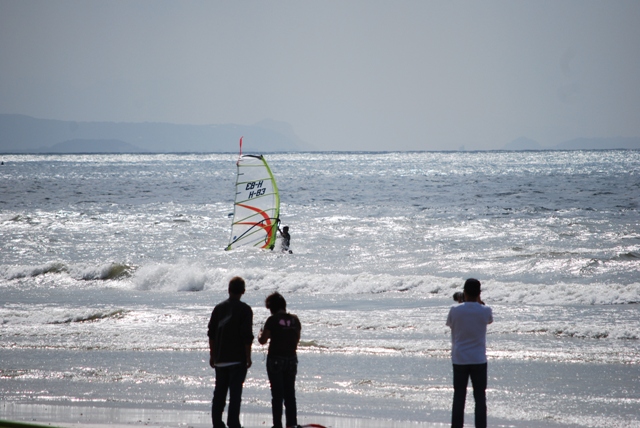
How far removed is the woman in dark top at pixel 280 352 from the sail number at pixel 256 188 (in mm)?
8768

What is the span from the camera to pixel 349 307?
43.0 feet

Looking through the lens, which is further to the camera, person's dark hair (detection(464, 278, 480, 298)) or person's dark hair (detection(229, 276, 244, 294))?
person's dark hair (detection(229, 276, 244, 294))

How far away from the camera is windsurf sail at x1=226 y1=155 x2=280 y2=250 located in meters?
14.3

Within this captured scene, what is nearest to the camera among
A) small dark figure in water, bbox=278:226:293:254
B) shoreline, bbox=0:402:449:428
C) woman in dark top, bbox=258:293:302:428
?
woman in dark top, bbox=258:293:302:428

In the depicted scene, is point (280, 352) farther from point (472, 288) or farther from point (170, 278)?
point (170, 278)

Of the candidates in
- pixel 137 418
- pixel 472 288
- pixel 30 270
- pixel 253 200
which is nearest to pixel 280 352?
pixel 472 288

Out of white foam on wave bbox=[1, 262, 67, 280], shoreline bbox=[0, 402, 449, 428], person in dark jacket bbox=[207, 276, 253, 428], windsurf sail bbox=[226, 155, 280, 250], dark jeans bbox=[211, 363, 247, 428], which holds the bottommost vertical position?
shoreline bbox=[0, 402, 449, 428]

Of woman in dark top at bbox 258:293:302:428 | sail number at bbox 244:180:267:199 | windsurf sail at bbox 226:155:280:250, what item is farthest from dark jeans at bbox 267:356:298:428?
sail number at bbox 244:180:267:199

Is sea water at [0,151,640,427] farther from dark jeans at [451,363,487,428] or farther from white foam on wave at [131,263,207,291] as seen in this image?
dark jeans at [451,363,487,428]

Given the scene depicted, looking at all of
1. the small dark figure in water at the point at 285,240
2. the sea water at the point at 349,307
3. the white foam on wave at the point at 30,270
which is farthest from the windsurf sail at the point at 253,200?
the white foam on wave at the point at 30,270

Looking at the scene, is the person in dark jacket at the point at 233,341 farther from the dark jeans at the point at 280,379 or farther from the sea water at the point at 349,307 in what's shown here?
the sea water at the point at 349,307

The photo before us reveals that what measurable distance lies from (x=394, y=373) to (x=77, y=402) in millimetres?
3593

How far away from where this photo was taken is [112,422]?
656 cm

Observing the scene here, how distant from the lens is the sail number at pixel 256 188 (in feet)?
47.5
